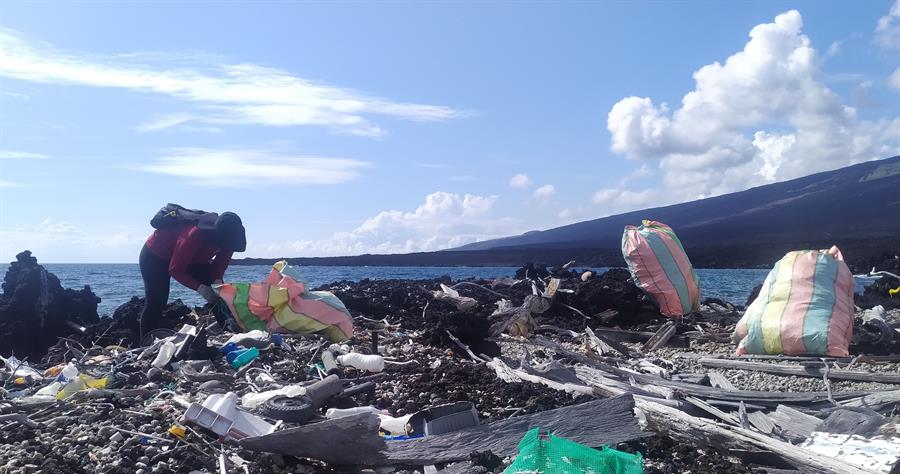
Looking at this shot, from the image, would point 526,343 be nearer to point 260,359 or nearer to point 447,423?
point 260,359

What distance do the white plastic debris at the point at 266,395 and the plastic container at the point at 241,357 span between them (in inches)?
47.2

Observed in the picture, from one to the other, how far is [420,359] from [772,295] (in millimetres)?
3655

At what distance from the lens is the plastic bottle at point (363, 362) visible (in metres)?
5.75

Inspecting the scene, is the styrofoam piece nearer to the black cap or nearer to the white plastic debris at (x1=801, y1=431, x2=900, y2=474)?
the white plastic debris at (x1=801, y1=431, x2=900, y2=474)

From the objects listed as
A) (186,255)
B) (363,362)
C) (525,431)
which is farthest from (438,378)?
(186,255)

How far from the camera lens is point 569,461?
2988mm

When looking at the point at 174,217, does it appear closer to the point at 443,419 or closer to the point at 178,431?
the point at 178,431

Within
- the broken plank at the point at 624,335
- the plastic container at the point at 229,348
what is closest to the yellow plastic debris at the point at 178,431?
the plastic container at the point at 229,348

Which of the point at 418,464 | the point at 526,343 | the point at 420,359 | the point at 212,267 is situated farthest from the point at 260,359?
the point at 526,343

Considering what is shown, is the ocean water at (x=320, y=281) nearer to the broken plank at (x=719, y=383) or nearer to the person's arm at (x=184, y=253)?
the person's arm at (x=184, y=253)

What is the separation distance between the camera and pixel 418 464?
342cm

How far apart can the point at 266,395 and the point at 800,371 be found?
433cm

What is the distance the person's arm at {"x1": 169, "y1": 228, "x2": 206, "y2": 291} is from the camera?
7.18 meters

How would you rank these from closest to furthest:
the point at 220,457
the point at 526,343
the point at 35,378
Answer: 1. the point at 220,457
2. the point at 35,378
3. the point at 526,343
